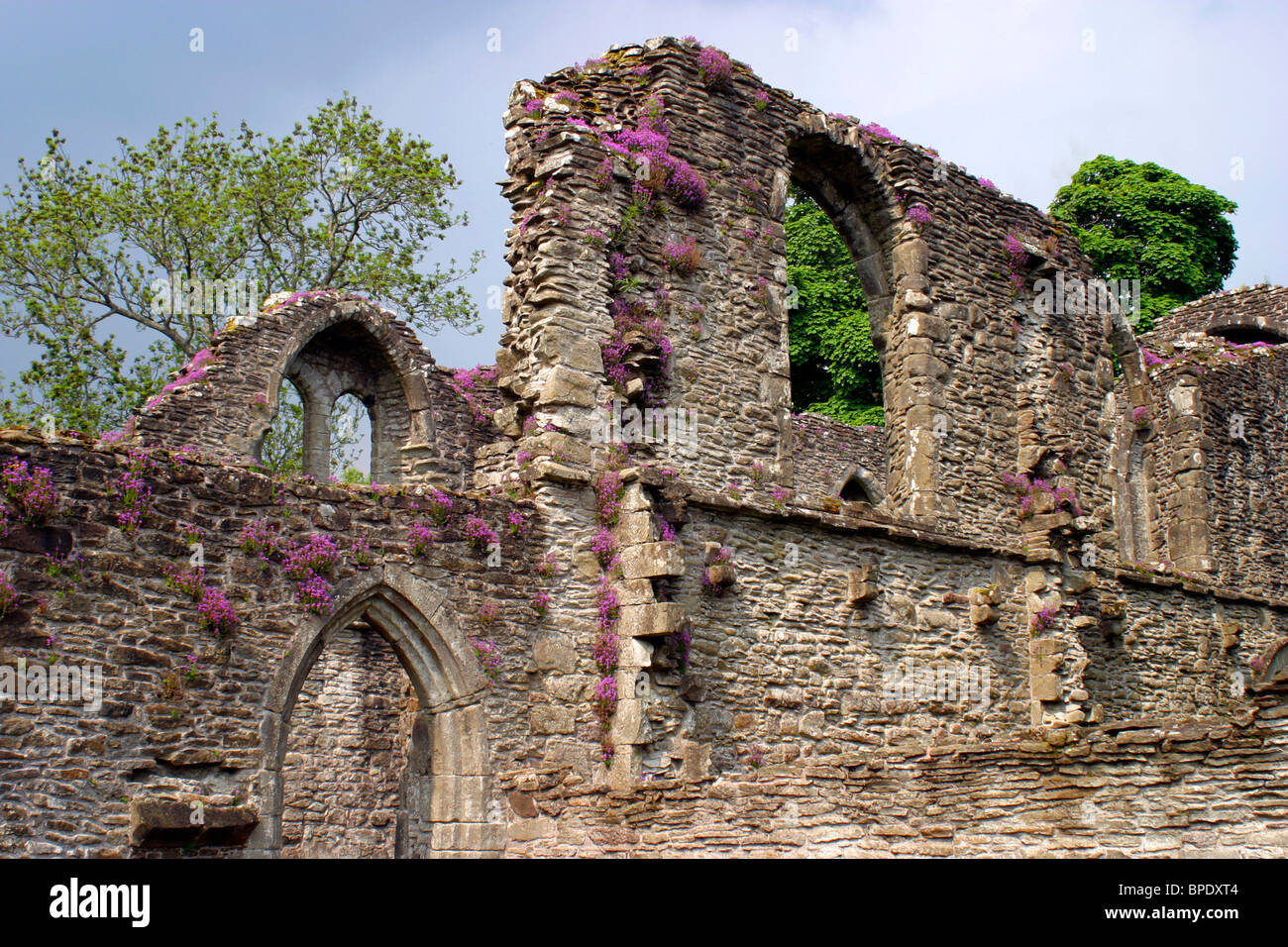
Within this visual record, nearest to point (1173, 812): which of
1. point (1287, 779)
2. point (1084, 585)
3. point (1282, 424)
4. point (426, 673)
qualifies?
point (1287, 779)

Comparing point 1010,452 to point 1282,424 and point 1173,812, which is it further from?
point 1282,424

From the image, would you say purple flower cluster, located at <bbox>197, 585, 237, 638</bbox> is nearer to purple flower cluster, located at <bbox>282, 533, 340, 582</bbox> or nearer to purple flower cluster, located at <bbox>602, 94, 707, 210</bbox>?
purple flower cluster, located at <bbox>282, 533, 340, 582</bbox>

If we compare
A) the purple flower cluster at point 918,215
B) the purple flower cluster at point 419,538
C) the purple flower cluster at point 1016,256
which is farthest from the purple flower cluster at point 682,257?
the purple flower cluster at point 1016,256

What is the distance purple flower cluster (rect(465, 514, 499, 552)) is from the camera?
32.1 ft

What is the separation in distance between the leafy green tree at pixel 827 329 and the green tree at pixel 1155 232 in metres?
6.12

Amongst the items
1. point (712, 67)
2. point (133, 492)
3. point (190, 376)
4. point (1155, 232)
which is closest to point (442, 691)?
point (133, 492)

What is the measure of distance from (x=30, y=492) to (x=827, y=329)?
83.5 ft

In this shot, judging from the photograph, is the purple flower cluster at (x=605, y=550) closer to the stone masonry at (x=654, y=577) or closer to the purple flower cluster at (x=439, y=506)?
the stone masonry at (x=654, y=577)

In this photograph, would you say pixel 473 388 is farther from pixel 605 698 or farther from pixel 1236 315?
pixel 1236 315

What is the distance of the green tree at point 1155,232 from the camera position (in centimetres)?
3134

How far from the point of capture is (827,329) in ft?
103

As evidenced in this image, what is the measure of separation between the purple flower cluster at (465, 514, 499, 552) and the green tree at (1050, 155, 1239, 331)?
25.4 meters

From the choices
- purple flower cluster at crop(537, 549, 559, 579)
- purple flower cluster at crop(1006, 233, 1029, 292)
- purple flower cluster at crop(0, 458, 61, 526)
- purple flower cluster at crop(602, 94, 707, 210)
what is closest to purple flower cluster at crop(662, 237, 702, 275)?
purple flower cluster at crop(602, 94, 707, 210)

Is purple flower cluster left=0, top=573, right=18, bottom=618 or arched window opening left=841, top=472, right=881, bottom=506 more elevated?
arched window opening left=841, top=472, right=881, bottom=506
